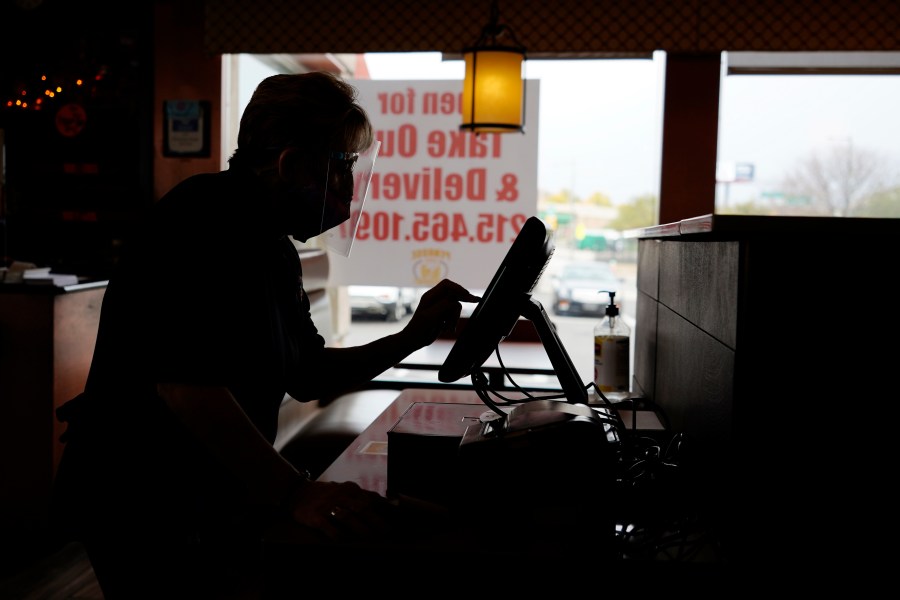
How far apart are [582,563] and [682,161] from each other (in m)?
3.13

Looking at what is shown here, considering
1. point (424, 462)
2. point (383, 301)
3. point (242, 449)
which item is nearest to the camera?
point (242, 449)

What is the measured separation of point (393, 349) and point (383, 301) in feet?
8.76

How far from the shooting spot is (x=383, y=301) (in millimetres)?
4363

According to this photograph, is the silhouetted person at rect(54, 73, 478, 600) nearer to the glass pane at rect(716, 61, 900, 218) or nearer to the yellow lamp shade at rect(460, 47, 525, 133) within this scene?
the yellow lamp shade at rect(460, 47, 525, 133)

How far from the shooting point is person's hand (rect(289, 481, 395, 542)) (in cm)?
110

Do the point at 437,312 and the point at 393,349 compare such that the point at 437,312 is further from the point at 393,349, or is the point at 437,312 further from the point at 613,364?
the point at 613,364

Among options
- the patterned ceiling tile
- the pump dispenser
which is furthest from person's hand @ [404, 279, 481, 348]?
the patterned ceiling tile

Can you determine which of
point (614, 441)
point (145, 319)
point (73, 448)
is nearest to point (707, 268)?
point (614, 441)

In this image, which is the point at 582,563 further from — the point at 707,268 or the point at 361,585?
the point at 707,268

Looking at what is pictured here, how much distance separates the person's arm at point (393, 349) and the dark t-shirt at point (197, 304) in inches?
10.9

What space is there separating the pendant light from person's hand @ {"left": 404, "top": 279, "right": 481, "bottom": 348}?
1.58 metres

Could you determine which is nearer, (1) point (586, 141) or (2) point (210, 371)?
(2) point (210, 371)

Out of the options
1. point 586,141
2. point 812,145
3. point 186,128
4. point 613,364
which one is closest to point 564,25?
point 586,141

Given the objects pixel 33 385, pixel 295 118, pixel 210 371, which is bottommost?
pixel 33 385
